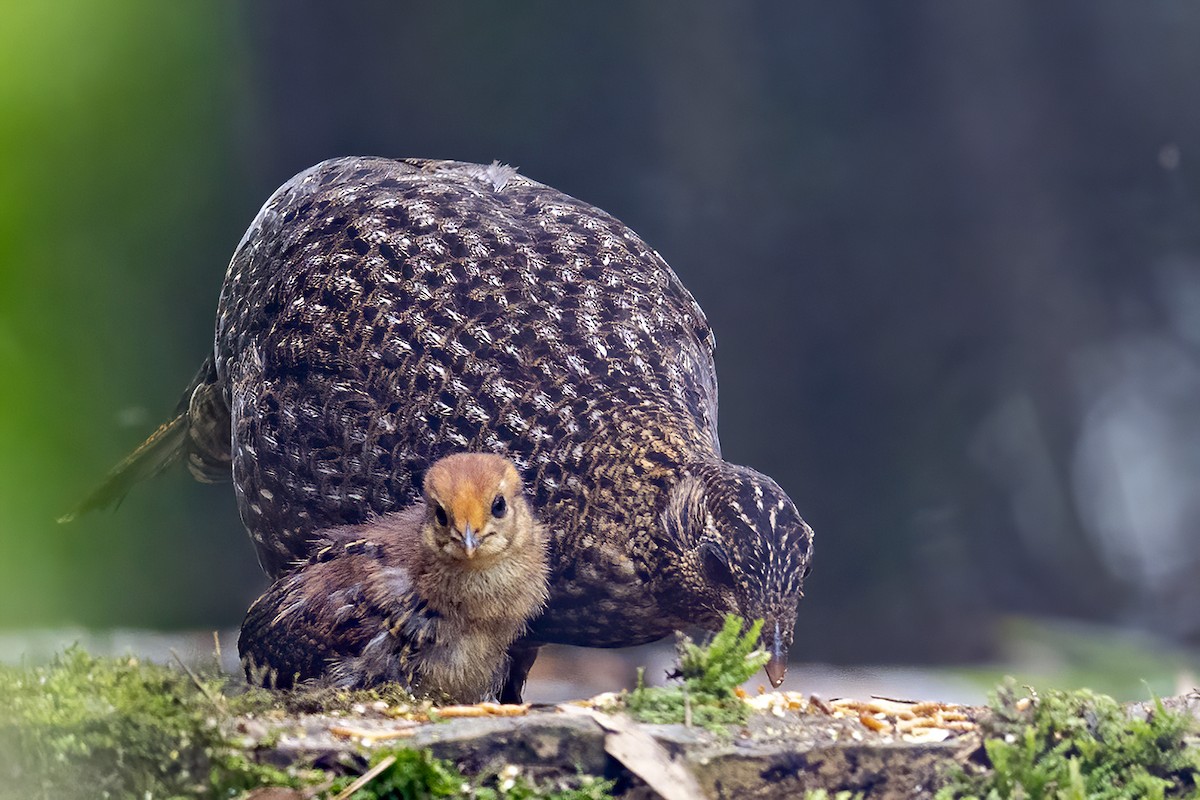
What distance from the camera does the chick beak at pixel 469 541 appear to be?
2.59 meters

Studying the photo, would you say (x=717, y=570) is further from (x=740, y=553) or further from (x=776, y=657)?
(x=776, y=657)

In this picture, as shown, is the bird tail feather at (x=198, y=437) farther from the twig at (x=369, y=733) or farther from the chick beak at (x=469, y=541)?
the twig at (x=369, y=733)

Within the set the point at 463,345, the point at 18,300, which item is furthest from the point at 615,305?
the point at 18,300

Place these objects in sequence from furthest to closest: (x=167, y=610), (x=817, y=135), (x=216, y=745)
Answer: (x=817, y=135), (x=167, y=610), (x=216, y=745)

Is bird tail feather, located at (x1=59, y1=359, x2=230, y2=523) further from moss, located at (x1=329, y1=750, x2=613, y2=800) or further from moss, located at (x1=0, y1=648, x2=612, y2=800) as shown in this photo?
moss, located at (x1=329, y1=750, x2=613, y2=800)

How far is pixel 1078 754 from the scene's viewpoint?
1929mm

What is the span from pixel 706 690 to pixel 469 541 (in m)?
0.74

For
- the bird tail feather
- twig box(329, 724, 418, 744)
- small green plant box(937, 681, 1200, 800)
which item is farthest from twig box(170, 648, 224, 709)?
the bird tail feather

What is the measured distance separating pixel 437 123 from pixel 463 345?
64 cm

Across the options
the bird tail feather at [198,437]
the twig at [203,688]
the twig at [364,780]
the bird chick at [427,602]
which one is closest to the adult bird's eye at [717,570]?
the bird chick at [427,602]

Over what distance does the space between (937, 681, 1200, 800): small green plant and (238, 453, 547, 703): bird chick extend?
1183 mm

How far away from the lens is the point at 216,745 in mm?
1682

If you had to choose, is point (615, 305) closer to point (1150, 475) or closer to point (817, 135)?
point (817, 135)

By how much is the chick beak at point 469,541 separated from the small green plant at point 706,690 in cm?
59
